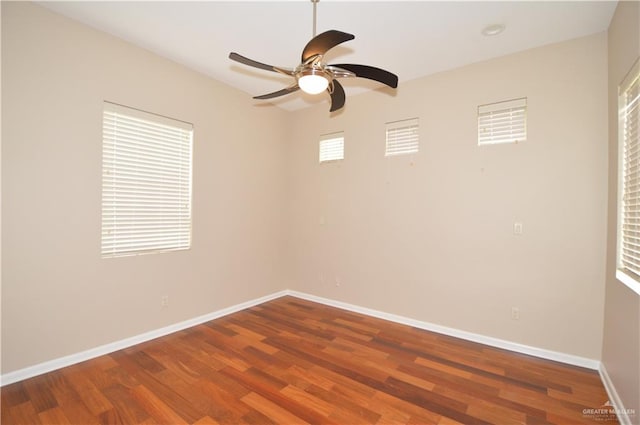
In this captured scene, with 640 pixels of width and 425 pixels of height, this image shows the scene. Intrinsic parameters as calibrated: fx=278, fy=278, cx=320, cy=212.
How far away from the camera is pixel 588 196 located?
8.31ft

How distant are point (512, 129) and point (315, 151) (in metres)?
2.58

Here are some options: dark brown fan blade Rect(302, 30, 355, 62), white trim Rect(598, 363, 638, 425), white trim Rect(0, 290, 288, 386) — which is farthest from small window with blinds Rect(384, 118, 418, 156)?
white trim Rect(0, 290, 288, 386)

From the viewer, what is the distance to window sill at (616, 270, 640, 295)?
1.78 metres

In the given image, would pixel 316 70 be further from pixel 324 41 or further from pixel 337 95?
pixel 337 95

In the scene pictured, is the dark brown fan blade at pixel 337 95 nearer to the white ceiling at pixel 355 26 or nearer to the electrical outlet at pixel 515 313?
the white ceiling at pixel 355 26

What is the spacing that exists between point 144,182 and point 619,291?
4.31 metres

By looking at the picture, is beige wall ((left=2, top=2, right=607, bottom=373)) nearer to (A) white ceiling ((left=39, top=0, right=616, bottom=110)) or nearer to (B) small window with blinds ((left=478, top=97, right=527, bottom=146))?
(B) small window with blinds ((left=478, top=97, right=527, bottom=146))

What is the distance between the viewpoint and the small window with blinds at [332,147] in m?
4.17

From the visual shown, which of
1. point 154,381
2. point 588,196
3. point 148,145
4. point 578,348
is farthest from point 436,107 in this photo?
point 154,381

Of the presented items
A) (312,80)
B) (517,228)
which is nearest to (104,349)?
(312,80)

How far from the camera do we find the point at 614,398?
2.02m

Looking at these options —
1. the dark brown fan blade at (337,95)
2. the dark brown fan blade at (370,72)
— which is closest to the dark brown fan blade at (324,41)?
the dark brown fan blade at (370,72)

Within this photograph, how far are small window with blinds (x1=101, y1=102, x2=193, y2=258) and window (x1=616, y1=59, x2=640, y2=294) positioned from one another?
4.00 metres

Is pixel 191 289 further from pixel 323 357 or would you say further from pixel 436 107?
pixel 436 107
